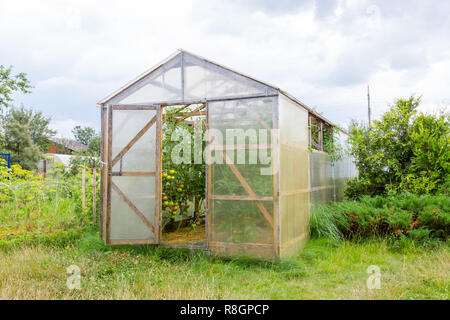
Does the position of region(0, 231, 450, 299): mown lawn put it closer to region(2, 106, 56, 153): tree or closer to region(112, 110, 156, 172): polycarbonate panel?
region(112, 110, 156, 172): polycarbonate panel

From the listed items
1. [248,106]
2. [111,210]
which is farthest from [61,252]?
[248,106]

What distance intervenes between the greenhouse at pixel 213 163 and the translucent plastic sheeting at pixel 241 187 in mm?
14

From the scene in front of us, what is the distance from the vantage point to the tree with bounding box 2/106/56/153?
19.2 m

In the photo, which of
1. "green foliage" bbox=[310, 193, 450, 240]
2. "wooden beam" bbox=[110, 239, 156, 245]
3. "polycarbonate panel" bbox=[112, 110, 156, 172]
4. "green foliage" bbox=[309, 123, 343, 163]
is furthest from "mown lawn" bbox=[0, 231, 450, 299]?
"green foliage" bbox=[309, 123, 343, 163]

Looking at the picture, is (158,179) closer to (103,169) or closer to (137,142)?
(137,142)

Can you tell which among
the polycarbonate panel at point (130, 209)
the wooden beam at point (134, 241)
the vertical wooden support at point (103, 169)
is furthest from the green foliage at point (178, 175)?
the vertical wooden support at point (103, 169)

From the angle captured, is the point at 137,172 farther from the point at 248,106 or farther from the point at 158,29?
the point at 158,29

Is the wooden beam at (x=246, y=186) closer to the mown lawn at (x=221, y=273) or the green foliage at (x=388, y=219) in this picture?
the mown lawn at (x=221, y=273)

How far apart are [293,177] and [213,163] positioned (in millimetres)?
1311

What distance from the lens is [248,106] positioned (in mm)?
5105

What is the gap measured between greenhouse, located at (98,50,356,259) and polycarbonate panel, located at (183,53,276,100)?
0.01 metres

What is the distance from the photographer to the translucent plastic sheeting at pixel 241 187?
495cm

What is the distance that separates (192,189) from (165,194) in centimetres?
52
